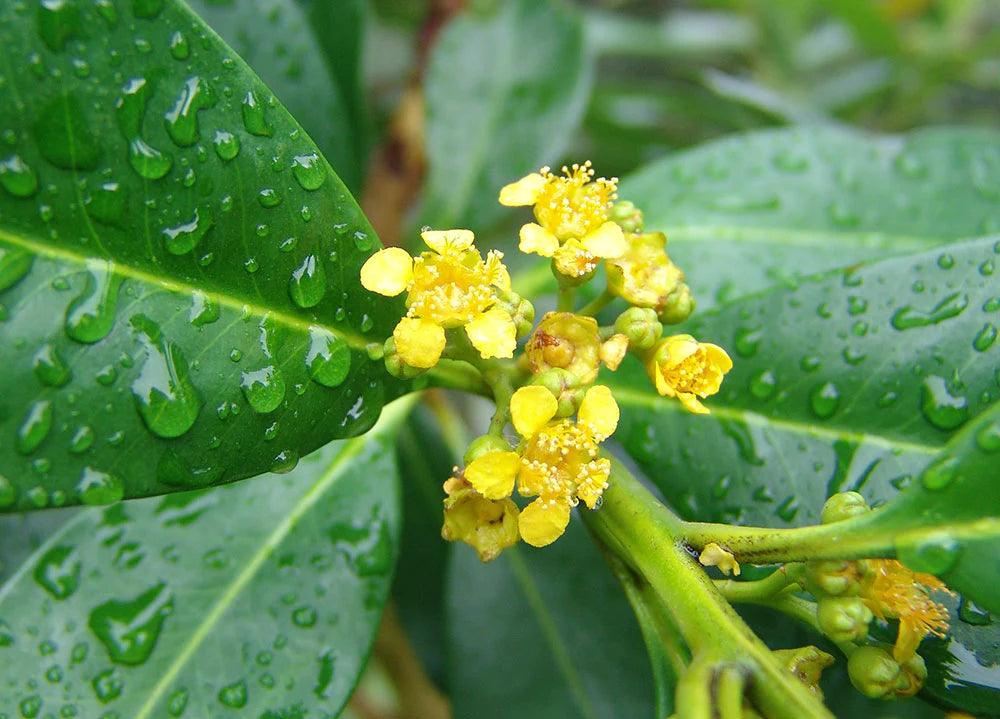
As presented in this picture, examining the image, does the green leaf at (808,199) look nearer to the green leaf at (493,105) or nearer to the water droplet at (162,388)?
the green leaf at (493,105)

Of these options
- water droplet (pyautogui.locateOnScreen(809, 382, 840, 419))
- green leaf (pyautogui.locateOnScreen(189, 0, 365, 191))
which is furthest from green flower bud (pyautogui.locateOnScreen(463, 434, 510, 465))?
green leaf (pyautogui.locateOnScreen(189, 0, 365, 191))

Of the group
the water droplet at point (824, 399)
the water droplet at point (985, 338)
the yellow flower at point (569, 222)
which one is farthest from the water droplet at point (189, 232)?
the water droplet at point (985, 338)

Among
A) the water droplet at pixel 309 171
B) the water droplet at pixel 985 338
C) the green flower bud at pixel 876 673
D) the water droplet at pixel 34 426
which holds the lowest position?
the green flower bud at pixel 876 673

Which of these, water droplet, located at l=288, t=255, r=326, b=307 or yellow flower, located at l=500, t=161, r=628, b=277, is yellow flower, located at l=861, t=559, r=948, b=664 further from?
water droplet, located at l=288, t=255, r=326, b=307

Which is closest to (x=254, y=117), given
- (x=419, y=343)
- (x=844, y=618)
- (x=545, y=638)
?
(x=419, y=343)

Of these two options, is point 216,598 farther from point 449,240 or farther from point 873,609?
point 873,609

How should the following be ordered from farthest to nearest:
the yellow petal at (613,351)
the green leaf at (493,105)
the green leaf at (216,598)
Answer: the green leaf at (493,105)
the green leaf at (216,598)
the yellow petal at (613,351)
